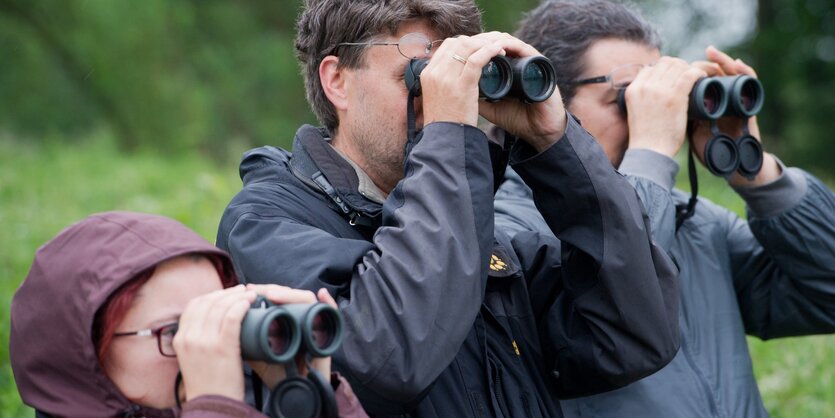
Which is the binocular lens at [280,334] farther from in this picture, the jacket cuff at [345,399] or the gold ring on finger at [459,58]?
A: the gold ring on finger at [459,58]

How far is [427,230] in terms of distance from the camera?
2.05 m

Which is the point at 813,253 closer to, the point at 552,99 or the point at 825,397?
the point at 552,99

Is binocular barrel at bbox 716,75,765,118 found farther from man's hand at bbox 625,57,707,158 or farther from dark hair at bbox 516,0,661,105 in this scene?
dark hair at bbox 516,0,661,105


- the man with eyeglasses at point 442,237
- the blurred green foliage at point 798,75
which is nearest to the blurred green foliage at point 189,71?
the blurred green foliage at point 798,75

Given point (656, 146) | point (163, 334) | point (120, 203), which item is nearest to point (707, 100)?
point (656, 146)

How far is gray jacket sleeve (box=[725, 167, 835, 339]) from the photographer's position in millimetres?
3066

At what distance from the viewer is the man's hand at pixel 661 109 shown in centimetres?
302

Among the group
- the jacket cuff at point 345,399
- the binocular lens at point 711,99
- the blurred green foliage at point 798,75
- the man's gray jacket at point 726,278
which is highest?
the jacket cuff at point 345,399

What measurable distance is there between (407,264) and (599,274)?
0.54 meters

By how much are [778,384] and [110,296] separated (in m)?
3.87

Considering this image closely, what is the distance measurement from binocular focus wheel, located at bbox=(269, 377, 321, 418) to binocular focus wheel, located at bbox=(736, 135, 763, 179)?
1767mm

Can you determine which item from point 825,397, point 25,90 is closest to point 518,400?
point 825,397

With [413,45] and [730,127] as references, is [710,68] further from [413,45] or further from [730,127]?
[413,45]

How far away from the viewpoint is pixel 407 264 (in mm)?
2027
